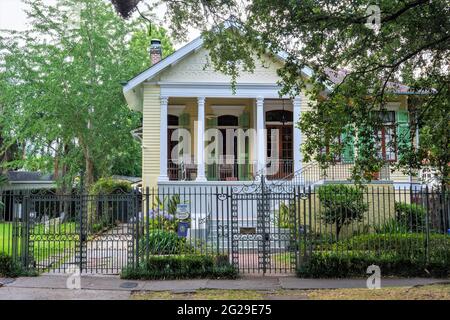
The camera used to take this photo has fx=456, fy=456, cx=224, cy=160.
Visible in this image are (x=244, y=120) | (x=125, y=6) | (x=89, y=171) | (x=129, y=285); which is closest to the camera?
(x=125, y=6)

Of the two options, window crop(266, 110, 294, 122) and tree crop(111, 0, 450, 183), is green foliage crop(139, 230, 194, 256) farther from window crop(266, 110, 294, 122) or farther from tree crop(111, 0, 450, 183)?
window crop(266, 110, 294, 122)

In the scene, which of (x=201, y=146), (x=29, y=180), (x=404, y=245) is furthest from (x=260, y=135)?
(x=29, y=180)

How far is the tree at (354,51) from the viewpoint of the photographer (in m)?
8.98

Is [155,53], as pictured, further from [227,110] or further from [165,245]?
[165,245]

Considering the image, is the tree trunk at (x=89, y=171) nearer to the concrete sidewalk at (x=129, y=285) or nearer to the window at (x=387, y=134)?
the concrete sidewalk at (x=129, y=285)

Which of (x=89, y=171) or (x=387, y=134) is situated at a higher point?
(x=387, y=134)

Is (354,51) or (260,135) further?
(260,135)

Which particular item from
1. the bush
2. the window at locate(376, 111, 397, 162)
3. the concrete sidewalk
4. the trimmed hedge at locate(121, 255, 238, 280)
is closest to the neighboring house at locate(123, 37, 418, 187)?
the window at locate(376, 111, 397, 162)

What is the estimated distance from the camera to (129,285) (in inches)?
386

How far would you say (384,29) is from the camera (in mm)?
9719

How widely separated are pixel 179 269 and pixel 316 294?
3.28 metres

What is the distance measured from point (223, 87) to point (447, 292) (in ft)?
41.8

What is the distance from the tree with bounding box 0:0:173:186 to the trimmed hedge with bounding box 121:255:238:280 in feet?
45.0

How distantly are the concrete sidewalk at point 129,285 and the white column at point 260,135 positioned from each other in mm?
8746
